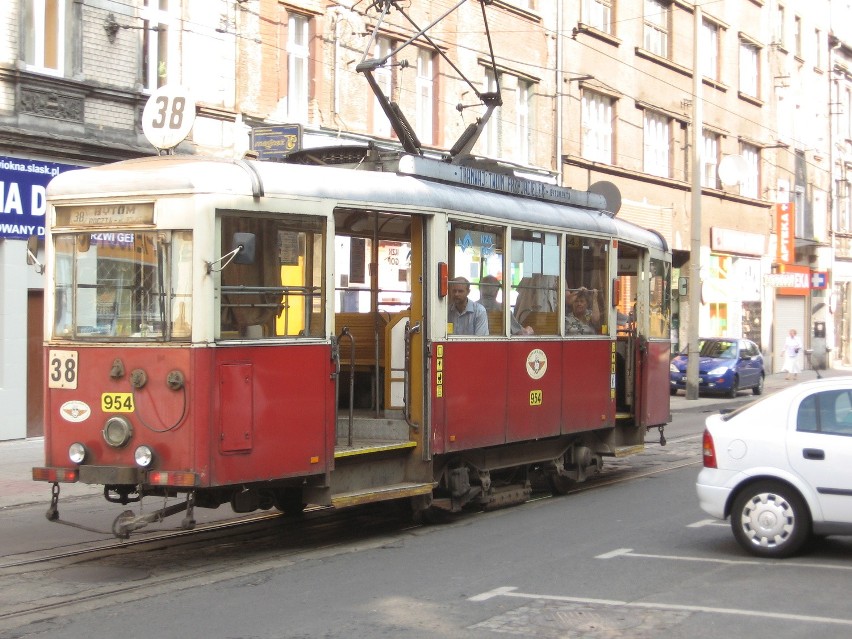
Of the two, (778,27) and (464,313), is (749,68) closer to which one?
(778,27)

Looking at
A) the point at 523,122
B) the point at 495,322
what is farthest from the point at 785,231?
the point at 495,322

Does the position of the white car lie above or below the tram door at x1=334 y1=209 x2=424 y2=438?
below

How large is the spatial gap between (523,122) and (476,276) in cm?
1896

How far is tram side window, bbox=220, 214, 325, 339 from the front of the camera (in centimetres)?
902

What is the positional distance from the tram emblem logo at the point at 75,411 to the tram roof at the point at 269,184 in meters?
1.59

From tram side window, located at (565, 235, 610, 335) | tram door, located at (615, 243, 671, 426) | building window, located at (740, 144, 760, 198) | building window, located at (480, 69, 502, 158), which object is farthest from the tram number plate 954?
building window, located at (740, 144, 760, 198)

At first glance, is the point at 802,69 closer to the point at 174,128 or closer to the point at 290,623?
the point at 174,128

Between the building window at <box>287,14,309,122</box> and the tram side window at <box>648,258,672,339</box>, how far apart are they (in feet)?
28.9

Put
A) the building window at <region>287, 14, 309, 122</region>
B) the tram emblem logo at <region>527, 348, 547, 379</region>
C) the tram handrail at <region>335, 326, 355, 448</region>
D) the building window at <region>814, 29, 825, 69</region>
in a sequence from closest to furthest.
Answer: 1. the tram handrail at <region>335, 326, 355, 448</region>
2. the tram emblem logo at <region>527, 348, 547, 379</region>
3. the building window at <region>287, 14, 309, 122</region>
4. the building window at <region>814, 29, 825, 69</region>

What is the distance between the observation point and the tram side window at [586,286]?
13117mm

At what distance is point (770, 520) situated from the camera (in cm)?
925

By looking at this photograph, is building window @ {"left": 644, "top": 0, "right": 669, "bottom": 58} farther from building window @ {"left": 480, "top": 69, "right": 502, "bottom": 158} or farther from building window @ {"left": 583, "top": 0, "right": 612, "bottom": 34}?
building window @ {"left": 480, "top": 69, "right": 502, "bottom": 158}

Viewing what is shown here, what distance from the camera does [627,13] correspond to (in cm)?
3434

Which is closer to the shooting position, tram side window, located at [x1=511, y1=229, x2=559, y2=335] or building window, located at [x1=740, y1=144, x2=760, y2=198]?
tram side window, located at [x1=511, y1=229, x2=559, y2=335]
